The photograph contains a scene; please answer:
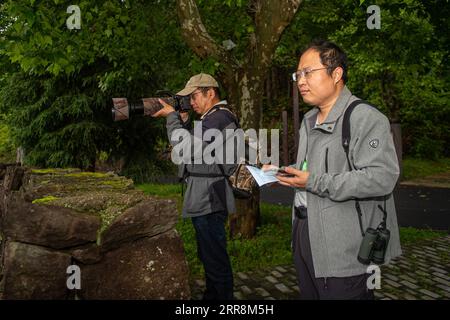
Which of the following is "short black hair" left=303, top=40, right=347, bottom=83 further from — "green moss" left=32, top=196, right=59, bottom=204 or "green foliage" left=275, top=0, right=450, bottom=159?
"green foliage" left=275, top=0, right=450, bottom=159

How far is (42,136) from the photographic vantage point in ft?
45.8

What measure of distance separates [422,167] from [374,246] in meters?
18.6

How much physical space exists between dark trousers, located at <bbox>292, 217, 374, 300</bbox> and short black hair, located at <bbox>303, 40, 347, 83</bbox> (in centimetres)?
94

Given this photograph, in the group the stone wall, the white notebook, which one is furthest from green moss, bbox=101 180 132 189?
the white notebook

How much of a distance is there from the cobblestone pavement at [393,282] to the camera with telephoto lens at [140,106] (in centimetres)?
222

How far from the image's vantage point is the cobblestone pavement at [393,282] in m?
4.73

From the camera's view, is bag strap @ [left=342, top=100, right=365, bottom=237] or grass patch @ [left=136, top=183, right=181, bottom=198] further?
grass patch @ [left=136, top=183, right=181, bottom=198]

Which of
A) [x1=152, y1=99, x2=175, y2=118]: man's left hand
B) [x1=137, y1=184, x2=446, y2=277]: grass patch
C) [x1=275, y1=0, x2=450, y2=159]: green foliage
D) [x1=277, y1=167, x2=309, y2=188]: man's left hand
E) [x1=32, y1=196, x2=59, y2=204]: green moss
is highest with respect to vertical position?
[x1=275, y1=0, x2=450, y2=159]: green foliage

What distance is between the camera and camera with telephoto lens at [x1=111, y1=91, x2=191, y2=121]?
3.67 m

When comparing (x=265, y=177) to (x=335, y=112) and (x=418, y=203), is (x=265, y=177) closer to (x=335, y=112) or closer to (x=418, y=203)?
(x=335, y=112)

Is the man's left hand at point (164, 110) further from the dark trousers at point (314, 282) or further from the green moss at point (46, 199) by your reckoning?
the dark trousers at point (314, 282)

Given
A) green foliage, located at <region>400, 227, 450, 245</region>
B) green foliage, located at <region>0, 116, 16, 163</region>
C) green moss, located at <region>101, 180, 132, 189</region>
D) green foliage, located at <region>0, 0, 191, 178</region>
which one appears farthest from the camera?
green foliage, located at <region>0, 116, 16, 163</region>

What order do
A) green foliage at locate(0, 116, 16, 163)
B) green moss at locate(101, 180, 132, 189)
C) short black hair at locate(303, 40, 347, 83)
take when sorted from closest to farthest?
short black hair at locate(303, 40, 347, 83)
green moss at locate(101, 180, 132, 189)
green foliage at locate(0, 116, 16, 163)
